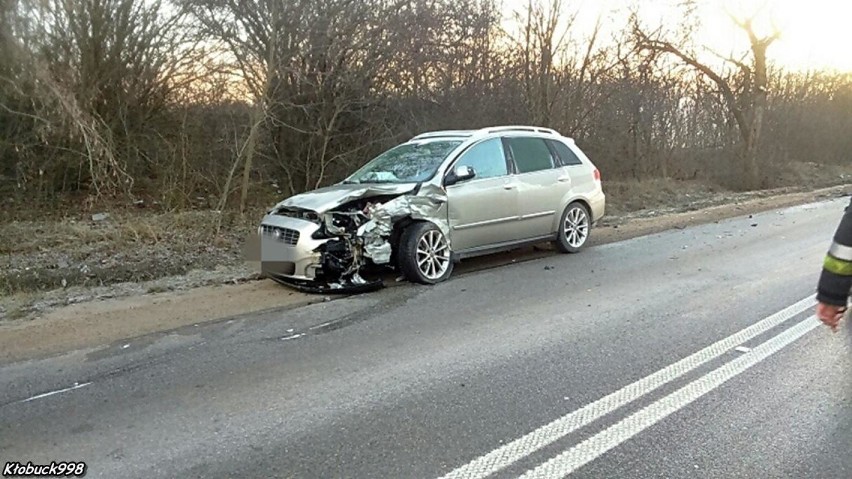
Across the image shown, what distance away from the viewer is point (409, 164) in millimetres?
8500

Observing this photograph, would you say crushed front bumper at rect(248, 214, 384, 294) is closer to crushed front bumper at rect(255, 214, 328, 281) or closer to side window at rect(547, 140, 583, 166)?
crushed front bumper at rect(255, 214, 328, 281)

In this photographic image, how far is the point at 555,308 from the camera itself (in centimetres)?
653

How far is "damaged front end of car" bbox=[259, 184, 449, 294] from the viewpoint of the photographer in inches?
280

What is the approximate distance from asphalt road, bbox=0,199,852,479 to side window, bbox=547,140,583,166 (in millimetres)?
3108

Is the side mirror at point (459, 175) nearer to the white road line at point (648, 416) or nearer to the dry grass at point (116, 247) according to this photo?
the dry grass at point (116, 247)

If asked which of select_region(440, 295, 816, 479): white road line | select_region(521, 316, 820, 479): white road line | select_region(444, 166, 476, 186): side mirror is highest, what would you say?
select_region(444, 166, 476, 186): side mirror

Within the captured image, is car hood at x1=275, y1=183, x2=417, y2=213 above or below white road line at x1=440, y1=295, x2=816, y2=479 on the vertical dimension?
above

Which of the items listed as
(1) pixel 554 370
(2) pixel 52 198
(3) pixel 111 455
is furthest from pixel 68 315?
(2) pixel 52 198

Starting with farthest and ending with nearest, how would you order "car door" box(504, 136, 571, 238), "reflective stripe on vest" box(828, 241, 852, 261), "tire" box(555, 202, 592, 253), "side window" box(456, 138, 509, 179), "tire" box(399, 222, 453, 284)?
"tire" box(555, 202, 592, 253) → "car door" box(504, 136, 571, 238) → "side window" box(456, 138, 509, 179) → "tire" box(399, 222, 453, 284) → "reflective stripe on vest" box(828, 241, 852, 261)

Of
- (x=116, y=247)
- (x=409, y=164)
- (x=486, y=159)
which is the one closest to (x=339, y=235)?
(x=409, y=164)

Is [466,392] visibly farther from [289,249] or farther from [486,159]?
[486,159]

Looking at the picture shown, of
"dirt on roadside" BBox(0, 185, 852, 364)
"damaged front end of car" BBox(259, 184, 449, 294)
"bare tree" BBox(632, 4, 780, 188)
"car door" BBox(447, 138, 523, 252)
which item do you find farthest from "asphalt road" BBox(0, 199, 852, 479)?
"bare tree" BBox(632, 4, 780, 188)

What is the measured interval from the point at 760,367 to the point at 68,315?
6.11 meters

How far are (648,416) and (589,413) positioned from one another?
1.14 ft
